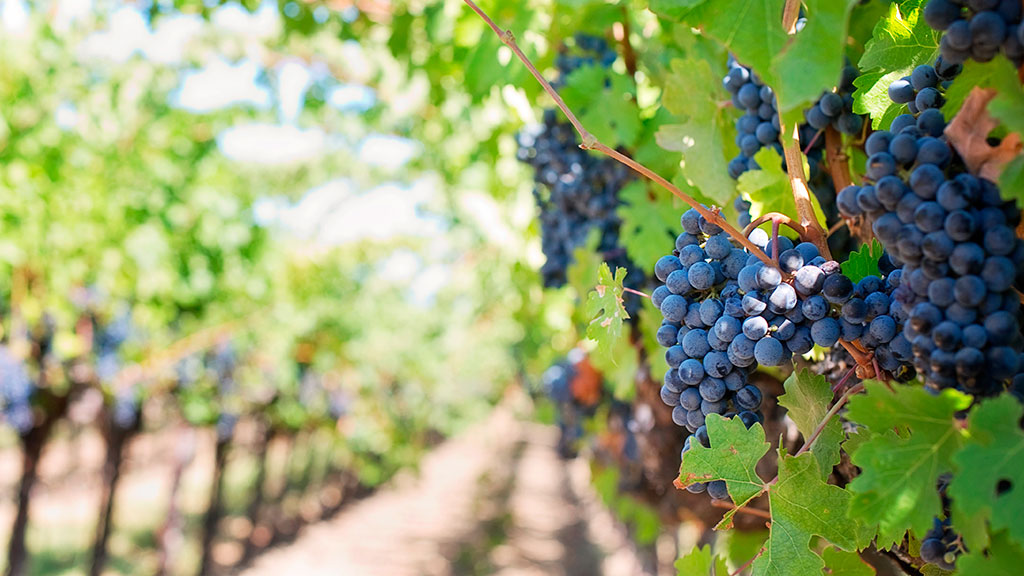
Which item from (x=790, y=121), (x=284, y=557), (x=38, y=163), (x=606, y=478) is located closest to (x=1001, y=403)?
(x=790, y=121)

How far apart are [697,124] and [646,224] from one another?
1.70 ft

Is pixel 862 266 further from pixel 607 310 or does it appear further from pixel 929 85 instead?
pixel 607 310

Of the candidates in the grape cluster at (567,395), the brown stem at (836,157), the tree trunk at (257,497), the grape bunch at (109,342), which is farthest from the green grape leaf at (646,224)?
the tree trunk at (257,497)

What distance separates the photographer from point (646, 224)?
78.0 inches

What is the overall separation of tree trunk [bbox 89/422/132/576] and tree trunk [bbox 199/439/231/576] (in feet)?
8.12

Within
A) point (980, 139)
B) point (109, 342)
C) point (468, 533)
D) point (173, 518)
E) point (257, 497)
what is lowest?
point (468, 533)

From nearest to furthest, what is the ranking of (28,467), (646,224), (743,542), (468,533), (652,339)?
(646,224)
(652,339)
(743,542)
(28,467)
(468,533)

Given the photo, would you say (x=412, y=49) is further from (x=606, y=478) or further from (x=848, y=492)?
(x=848, y=492)

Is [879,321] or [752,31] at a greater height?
[752,31]

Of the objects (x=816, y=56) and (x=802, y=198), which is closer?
(x=816, y=56)

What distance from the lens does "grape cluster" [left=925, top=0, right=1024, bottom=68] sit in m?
0.77

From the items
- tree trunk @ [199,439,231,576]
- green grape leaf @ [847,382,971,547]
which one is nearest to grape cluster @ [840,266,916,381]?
green grape leaf @ [847,382,971,547]

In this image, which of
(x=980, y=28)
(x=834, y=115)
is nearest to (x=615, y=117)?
(x=834, y=115)

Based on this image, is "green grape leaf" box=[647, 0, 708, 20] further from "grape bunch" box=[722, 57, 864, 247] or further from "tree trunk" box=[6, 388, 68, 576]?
"tree trunk" box=[6, 388, 68, 576]
